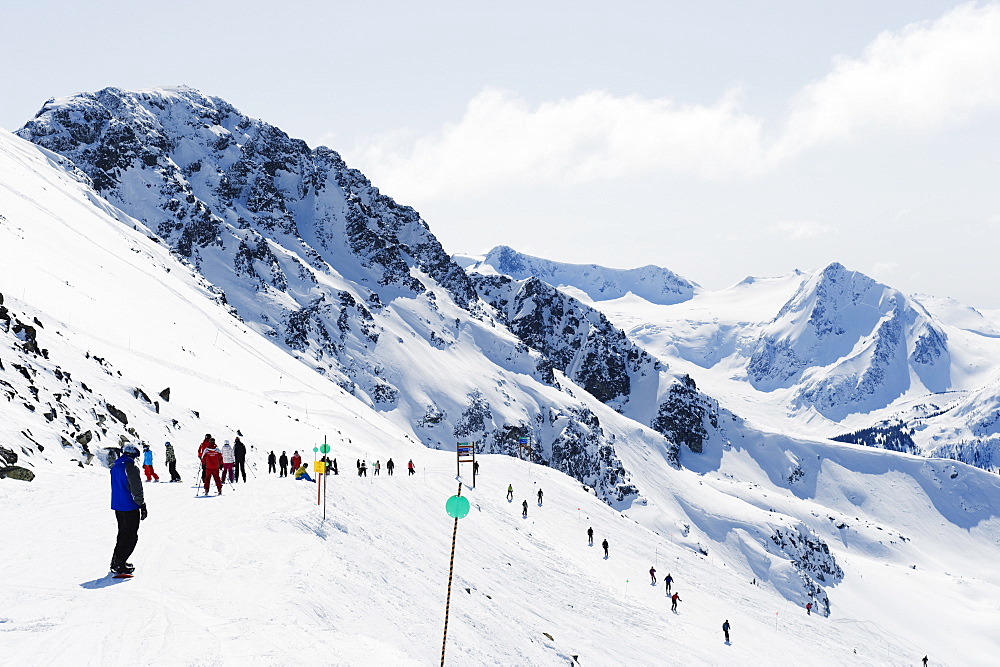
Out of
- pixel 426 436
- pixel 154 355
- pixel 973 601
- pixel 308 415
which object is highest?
pixel 154 355

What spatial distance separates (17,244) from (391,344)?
10624 cm

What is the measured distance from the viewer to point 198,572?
1206cm

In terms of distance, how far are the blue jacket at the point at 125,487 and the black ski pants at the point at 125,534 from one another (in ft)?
0.31

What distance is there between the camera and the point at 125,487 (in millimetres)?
10602

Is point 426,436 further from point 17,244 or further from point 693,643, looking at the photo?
point 693,643

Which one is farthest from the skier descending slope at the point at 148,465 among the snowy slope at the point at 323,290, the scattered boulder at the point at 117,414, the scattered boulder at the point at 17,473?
the snowy slope at the point at 323,290

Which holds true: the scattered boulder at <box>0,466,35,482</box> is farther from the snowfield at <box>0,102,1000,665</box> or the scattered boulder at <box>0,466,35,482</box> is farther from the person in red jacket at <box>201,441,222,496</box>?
the person in red jacket at <box>201,441,222,496</box>

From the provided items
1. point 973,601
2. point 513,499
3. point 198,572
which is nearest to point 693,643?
point 513,499

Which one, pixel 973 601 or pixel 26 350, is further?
pixel 973 601

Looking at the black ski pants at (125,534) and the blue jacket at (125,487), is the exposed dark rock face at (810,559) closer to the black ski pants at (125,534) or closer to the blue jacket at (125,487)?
the black ski pants at (125,534)

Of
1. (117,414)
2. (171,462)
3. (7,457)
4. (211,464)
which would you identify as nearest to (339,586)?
(211,464)

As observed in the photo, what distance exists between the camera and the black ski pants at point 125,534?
1055 centimetres

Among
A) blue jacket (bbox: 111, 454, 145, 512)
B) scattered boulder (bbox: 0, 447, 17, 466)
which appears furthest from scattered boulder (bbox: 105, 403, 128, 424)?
blue jacket (bbox: 111, 454, 145, 512)

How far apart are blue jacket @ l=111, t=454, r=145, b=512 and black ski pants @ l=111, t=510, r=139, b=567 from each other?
94mm
